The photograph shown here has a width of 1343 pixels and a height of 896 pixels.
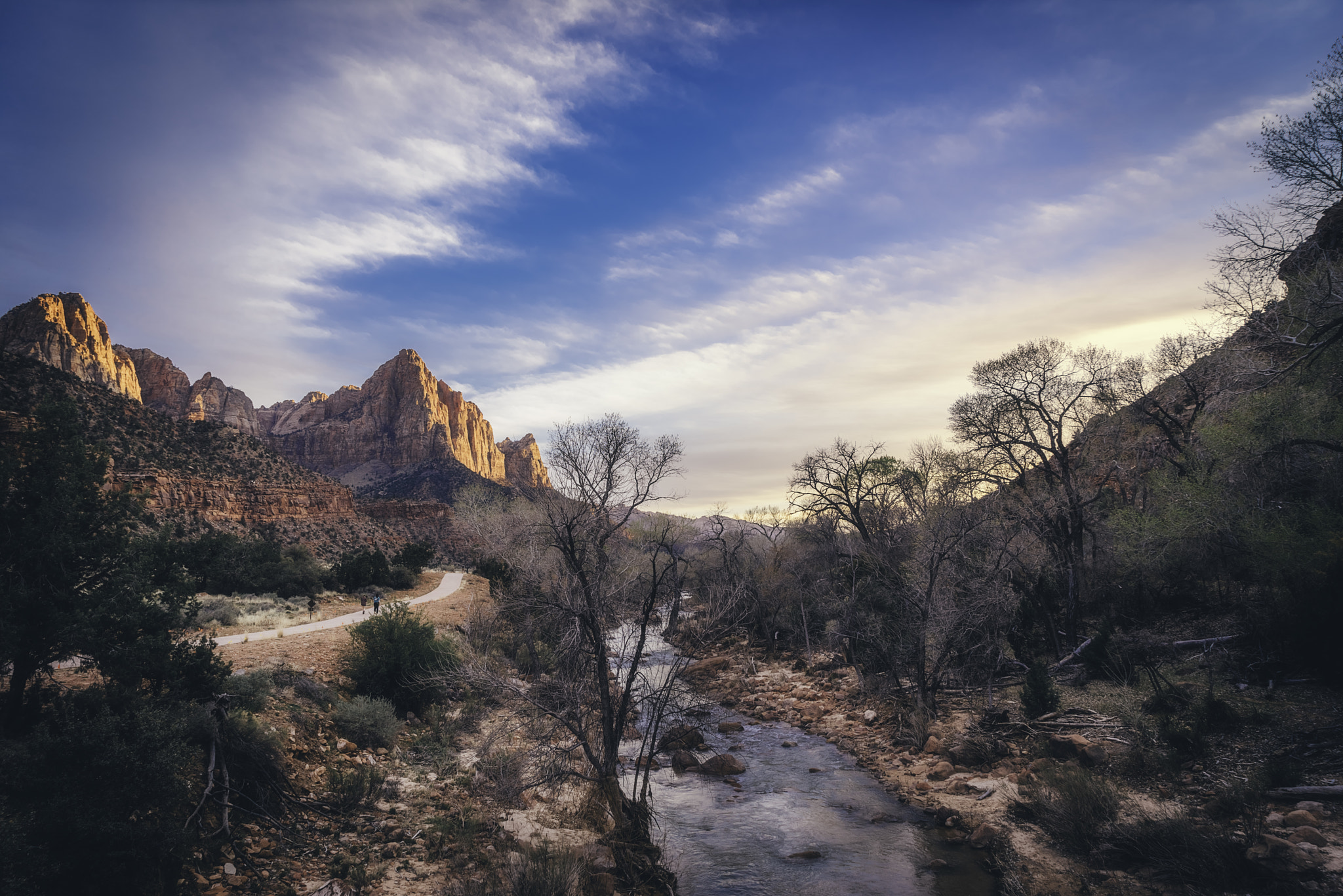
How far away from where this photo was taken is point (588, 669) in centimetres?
1114

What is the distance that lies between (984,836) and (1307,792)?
14.8ft

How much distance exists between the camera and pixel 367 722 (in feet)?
42.3

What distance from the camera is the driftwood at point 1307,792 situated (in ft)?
24.9

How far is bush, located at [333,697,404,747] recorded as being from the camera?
12.7 m

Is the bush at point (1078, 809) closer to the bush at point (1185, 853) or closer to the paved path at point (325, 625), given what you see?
the bush at point (1185, 853)

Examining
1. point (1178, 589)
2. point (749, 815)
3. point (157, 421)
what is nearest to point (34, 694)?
point (749, 815)

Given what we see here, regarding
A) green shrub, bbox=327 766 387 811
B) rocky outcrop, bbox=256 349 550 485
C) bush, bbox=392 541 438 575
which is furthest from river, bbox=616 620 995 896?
rocky outcrop, bbox=256 349 550 485

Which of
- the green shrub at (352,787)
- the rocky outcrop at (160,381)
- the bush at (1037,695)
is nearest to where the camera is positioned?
the green shrub at (352,787)

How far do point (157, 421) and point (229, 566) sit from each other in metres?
28.0

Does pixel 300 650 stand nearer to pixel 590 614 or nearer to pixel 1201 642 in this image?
pixel 590 614

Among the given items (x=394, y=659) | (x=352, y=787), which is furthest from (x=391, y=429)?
(x=352, y=787)

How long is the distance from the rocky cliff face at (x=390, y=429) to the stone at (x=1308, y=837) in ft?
A: 374

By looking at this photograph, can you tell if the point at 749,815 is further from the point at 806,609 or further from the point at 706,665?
the point at 806,609

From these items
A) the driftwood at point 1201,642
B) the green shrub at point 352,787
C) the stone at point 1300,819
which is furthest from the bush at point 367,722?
the driftwood at point 1201,642
